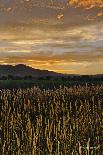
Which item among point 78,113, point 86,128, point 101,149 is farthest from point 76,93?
point 101,149

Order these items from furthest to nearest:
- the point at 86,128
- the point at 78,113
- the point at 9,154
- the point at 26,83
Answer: the point at 26,83
the point at 78,113
the point at 86,128
the point at 9,154

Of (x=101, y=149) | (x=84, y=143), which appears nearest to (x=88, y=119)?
(x=84, y=143)

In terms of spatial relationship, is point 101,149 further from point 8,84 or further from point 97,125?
point 8,84

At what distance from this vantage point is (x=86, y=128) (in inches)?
434

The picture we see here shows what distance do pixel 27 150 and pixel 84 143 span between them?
2.25 meters

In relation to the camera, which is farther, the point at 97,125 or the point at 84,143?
the point at 97,125

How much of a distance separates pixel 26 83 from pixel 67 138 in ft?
114

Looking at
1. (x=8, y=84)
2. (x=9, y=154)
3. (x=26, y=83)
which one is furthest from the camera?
(x=26, y=83)

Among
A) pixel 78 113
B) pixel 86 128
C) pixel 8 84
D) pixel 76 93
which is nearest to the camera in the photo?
pixel 86 128

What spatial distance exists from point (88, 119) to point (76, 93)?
47.8 ft

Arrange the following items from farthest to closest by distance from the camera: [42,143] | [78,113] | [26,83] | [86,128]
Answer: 1. [26,83]
2. [78,113]
3. [86,128]
4. [42,143]

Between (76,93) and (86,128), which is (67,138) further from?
(76,93)

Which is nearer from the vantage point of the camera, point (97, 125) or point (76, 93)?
point (97, 125)

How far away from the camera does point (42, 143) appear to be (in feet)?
32.5
